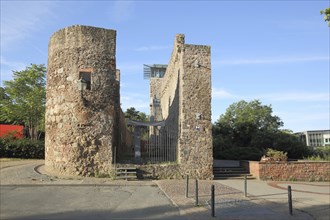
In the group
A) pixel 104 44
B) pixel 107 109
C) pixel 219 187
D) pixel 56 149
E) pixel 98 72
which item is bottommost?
pixel 219 187

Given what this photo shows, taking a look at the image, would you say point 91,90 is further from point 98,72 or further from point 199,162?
point 199,162

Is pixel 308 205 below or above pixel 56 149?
below

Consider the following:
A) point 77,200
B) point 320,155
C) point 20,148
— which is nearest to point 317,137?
point 320,155

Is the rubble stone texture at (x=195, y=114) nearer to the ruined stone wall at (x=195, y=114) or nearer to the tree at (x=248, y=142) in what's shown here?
the ruined stone wall at (x=195, y=114)

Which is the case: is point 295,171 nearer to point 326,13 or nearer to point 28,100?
point 326,13

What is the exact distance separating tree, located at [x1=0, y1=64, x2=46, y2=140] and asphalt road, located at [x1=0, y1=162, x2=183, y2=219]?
55.3 ft

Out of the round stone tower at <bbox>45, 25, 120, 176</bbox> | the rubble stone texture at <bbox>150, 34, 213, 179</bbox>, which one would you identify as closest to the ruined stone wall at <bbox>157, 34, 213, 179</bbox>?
the rubble stone texture at <bbox>150, 34, 213, 179</bbox>

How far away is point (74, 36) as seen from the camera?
1686 cm

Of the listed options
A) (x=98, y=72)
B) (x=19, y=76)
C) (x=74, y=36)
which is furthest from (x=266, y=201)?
(x=19, y=76)

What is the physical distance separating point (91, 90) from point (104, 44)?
2.38 meters

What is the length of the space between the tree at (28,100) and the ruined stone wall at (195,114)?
56.8 feet

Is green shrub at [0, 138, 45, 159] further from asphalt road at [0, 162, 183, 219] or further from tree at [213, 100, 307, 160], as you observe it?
tree at [213, 100, 307, 160]

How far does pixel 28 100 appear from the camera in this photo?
3095 cm

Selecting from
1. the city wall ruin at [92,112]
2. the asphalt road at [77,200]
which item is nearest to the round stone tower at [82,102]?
the city wall ruin at [92,112]
